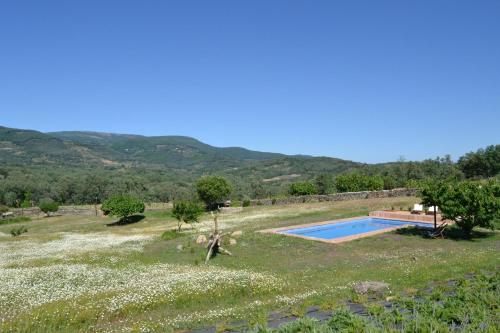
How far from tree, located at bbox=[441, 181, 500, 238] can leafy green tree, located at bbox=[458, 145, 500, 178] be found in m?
78.6

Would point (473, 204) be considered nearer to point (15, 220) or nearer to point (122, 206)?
point (122, 206)

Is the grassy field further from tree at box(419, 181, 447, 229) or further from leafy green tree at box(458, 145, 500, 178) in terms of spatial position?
leafy green tree at box(458, 145, 500, 178)

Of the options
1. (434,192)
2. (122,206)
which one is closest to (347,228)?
(434,192)

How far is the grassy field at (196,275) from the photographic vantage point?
13.7 m

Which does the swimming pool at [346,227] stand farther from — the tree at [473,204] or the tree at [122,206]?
the tree at [122,206]

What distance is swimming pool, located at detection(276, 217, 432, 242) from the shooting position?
3516cm

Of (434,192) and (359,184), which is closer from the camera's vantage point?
(434,192)

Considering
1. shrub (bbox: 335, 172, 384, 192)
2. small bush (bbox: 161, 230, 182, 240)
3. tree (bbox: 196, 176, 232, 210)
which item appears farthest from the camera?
shrub (bbox: 335, 172, 384, 192)

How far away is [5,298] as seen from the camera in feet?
53.0

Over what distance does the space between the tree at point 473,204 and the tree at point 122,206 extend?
36.5 meters

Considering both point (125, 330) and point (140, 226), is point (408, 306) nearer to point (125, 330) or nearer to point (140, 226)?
point (125, 330)

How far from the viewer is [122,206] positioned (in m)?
50.8

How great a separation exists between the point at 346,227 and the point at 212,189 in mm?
26072

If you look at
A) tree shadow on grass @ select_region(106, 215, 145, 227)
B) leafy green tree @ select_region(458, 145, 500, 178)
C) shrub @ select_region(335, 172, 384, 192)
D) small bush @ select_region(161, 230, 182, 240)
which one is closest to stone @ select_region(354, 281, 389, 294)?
small bush @ select_region(161, 230, 182, 240)
